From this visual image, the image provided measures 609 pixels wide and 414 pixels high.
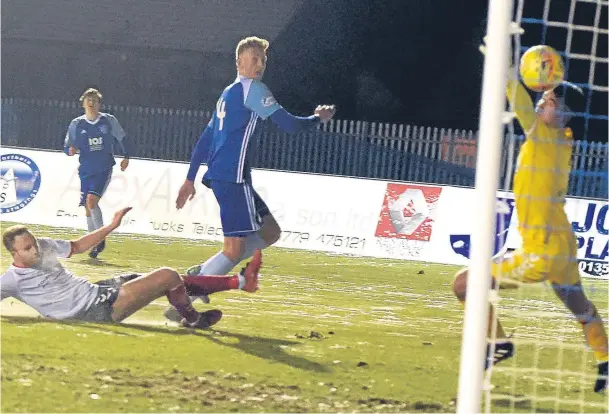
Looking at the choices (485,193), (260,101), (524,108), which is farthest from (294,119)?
(485,193)

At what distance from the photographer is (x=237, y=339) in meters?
6.23

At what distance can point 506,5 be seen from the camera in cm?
379

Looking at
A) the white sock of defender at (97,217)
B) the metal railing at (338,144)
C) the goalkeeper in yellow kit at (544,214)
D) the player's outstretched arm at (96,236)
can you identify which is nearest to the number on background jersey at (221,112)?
the player's outstretched arm at (96,236)

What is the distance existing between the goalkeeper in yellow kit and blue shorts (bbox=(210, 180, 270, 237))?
160cm

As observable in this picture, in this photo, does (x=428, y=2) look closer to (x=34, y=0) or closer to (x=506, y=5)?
(x=34, y=0)

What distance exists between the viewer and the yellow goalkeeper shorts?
534cm

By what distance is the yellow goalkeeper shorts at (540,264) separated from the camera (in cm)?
534

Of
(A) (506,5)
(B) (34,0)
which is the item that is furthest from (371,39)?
(A) (506,5)

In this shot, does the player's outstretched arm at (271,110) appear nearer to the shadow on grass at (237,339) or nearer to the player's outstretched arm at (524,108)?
the shadow on grass at (237,339)

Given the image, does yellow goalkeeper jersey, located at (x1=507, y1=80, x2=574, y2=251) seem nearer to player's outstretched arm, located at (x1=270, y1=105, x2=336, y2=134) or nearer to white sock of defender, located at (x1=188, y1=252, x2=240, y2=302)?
player's outstretched arm, located at (x1=270, y1=105, x2=336, y2=134)

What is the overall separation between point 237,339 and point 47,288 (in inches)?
46.1

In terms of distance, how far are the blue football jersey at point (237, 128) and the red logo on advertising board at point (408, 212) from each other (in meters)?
2.36

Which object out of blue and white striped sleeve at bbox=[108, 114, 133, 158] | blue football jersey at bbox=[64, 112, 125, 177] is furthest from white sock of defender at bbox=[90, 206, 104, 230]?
blue and white striped sleeve at bbox=[108, 114, 133, 158]

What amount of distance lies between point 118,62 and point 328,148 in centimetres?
403
